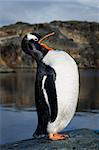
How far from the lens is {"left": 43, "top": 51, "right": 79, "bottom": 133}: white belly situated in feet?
17.3

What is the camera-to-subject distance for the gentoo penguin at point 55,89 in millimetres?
5273

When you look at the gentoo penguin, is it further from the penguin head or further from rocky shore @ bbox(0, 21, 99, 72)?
rocky shore @ bbox(0, 21, 99, 72)

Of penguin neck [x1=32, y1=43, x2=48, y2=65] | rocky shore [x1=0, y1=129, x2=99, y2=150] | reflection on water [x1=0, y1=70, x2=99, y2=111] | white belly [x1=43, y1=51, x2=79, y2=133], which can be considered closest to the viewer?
rocky shore [x1=0, y1=129, x2=99, y2=150]

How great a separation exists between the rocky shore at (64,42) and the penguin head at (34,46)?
55.0 metres

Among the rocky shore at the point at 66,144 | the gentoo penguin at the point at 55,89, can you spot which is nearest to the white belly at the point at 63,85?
the gentoo penguin at the point at 55,89

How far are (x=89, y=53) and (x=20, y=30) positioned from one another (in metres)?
14.0

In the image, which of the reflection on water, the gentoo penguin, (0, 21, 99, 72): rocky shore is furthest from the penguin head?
(0, 21, 99, 72): rocky shore

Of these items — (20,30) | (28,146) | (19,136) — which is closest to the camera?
(28,146)

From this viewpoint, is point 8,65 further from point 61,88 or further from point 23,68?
point 61,88

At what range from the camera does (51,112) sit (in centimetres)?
534

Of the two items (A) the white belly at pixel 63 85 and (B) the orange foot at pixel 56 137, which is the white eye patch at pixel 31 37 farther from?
(B) the orange foot at pixel 56 137

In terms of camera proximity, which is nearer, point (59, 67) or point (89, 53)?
point (59, 67)

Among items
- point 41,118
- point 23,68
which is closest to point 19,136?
point 41,118

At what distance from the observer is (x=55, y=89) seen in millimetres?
5277
